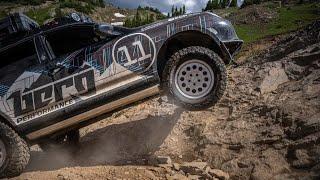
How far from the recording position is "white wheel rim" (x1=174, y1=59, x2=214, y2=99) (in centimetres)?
645

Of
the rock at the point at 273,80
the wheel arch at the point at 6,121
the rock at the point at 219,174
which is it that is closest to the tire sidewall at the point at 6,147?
the wheel arch at the point at 6,121

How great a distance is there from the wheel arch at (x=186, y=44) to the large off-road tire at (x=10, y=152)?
2.35 metres

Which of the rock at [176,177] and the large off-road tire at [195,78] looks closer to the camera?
the rock at [176,177]

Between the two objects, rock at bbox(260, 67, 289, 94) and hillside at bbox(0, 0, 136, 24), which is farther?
hillside at bbox(0, 0, 136, 24)

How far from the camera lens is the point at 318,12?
50000 mm

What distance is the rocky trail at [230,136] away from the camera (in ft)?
19.5

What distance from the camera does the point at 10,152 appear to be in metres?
6.50

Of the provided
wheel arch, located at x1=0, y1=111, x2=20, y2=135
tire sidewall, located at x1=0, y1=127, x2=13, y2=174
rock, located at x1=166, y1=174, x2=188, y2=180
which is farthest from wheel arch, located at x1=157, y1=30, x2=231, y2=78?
tire sidewall, located at x1=0, y1=127, x2=13, y2=174

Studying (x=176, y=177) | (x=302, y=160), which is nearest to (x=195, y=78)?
(x=176, y=177)

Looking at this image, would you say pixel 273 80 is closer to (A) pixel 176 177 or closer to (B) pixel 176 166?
(B) pixel 176 166

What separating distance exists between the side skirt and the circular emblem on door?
1.17ft

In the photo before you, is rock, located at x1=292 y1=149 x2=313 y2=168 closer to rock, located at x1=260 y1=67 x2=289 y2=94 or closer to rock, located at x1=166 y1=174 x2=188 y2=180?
rock, located at x1=166 y1=174 x2=188 y2=180

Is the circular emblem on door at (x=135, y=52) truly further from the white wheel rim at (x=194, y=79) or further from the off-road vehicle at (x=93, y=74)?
the white wheel rim at (x=194, y=79)

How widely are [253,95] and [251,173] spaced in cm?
280
